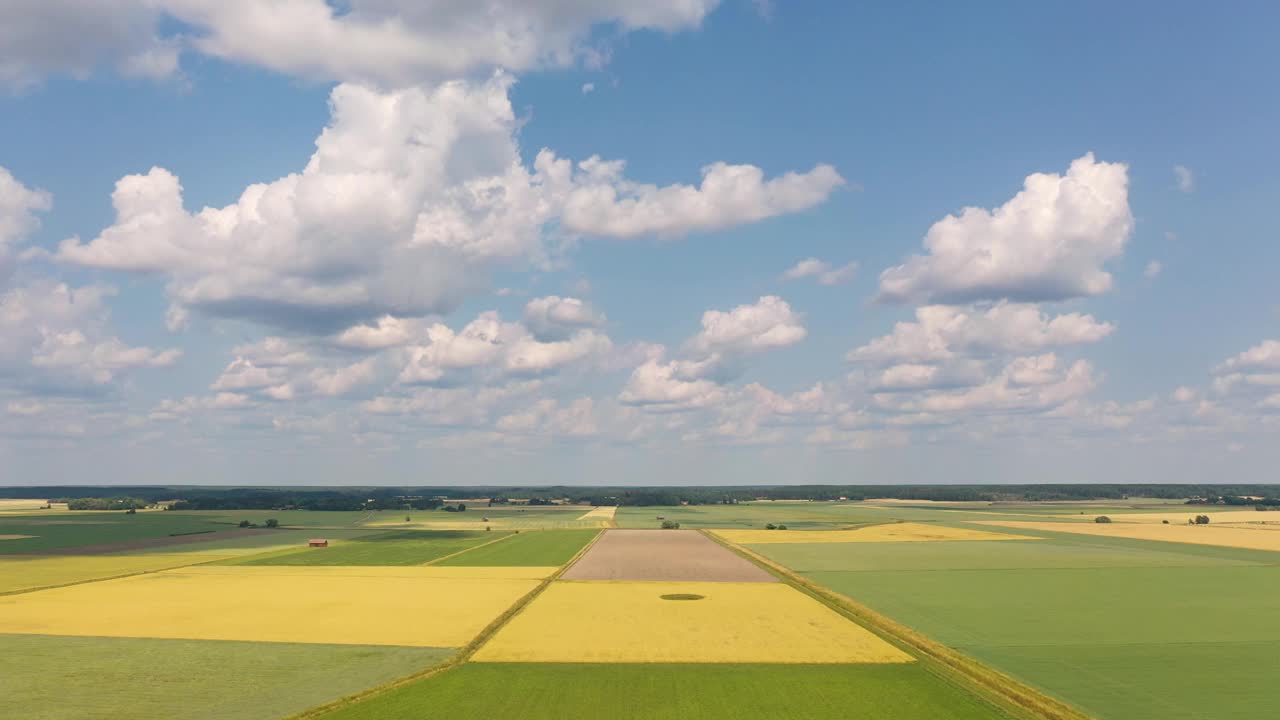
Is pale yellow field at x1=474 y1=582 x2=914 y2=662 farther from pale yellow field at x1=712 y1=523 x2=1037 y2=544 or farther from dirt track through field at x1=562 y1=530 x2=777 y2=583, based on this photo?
pale yellow field at x1=712 y1=523 x2=1037 y2=544

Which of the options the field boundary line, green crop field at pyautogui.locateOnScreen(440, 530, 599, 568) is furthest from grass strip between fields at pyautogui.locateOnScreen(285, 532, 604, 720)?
the field boundary line

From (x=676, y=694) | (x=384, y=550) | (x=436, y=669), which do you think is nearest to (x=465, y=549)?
(x=384, y=550)

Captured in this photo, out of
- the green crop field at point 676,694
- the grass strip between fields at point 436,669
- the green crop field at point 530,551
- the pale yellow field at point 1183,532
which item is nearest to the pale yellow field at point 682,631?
the grass strip between fields at point 436,669

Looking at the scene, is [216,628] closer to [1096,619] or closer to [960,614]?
[960,614]

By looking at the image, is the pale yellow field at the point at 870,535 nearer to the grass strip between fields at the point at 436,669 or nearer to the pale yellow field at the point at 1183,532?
the pale yellow field at the point at 1183,532

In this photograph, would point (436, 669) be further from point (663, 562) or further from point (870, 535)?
point (870, 535)

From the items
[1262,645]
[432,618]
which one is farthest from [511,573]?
[1262,645]
